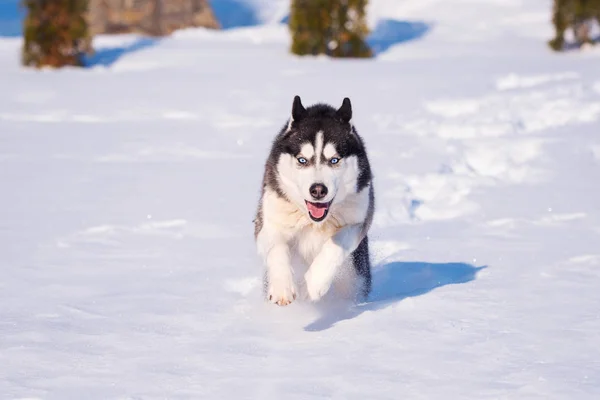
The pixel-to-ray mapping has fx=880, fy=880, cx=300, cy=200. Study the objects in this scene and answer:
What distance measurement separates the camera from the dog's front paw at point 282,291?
178 inches

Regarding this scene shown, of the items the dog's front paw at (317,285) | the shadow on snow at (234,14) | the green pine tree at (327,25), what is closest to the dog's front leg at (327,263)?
the dog's front paw at (317,285)

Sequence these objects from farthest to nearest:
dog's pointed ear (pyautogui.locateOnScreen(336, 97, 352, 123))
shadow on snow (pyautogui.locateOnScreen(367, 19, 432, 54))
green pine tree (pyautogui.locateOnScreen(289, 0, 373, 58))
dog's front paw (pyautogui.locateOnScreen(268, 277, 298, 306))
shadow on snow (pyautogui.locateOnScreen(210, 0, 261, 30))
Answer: shadow on snow (pyautogui.locateOnScreen(210, 0, 261, 30))
shadow on snow (pyautogui.locateOnScreen(367, 19, 432, 54))
green pine tree (pyautogui.locateOnScreen(289, 0, 373, 58))
dog's pointed ear (pyautogui.locateOnScreen(336, 97, 352, 123))
dog's front paw (pyautogui.locateOnScreen(268, 277, 298, 306))

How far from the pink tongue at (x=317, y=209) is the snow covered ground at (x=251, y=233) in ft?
1.96

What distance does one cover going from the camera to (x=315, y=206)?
4727 mm

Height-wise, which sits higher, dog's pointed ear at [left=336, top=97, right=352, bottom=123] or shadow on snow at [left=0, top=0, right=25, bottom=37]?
dog's pointed ear at [left=336, top=97, right=352, bottom=123]

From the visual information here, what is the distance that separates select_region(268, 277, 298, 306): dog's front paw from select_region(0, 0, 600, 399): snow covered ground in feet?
0.62

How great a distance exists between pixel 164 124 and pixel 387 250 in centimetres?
587

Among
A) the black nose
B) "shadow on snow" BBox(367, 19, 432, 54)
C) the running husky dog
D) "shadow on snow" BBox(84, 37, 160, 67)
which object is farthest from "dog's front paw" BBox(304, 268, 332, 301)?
"shadow on snow" BBox(367, 19, 432, 54)

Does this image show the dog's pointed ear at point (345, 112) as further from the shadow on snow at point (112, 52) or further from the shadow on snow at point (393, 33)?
the shadow on snow at point (393, 33)

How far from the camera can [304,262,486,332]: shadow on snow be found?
16.4 ft

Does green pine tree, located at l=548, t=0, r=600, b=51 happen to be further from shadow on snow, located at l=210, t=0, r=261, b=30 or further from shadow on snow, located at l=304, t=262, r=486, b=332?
shadow on snow, located at l=304, t=262, r=486, b=332

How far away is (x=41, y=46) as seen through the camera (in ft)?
53.7

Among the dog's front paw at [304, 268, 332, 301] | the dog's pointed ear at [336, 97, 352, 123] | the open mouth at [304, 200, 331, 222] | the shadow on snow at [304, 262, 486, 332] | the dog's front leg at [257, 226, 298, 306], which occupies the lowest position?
the shadow on snow at [304, 262, 486, 332]

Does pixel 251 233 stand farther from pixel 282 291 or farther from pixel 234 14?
pixel 234 14
